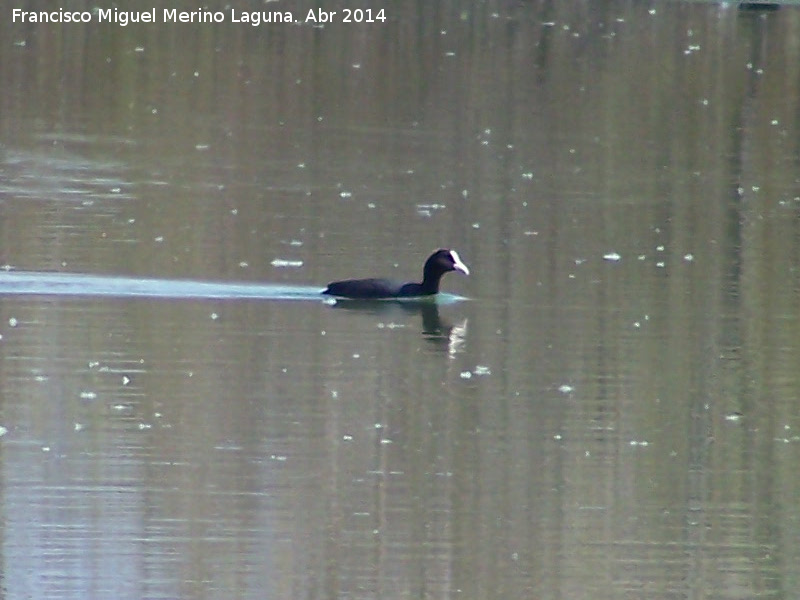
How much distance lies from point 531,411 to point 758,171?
11.7 m

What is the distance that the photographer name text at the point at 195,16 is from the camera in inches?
1442

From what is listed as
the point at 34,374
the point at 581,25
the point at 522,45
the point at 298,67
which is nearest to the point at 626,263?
the point at 34,374

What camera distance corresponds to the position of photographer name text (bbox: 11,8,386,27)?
36625 mm

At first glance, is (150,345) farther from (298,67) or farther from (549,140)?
(298,67)

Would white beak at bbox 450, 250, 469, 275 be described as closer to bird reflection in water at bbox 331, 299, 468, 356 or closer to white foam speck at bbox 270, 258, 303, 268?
bird reflection in water at bbox 331, 299, 468, 356

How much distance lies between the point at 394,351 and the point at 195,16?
2665cm

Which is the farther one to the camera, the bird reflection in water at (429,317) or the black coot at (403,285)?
the black coot at (403,285)

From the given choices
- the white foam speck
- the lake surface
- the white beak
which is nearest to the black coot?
the white beak

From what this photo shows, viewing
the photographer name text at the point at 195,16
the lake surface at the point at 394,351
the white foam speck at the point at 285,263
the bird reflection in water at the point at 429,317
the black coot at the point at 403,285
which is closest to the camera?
the lake surface at the point at 394,351

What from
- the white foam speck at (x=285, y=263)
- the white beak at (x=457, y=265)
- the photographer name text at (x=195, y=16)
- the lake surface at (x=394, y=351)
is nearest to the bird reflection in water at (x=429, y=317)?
the lake surface at (x=394, y=351)

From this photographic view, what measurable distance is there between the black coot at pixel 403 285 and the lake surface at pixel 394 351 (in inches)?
5.3

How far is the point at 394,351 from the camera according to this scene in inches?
485

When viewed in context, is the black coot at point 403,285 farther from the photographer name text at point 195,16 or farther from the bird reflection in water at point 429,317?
the photographer name text at point 195,16

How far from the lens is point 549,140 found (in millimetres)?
23672
